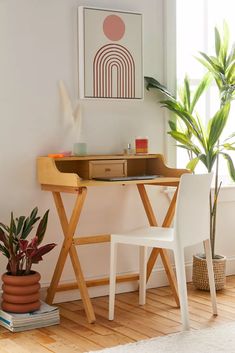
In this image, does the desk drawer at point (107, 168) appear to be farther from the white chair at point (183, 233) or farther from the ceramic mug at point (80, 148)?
the white chair at point (183, 233)

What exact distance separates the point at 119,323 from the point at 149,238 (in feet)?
1.71

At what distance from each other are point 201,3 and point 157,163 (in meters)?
1.30

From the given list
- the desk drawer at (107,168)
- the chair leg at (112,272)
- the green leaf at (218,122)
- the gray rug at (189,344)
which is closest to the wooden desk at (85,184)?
the desk drawer at (107,168)

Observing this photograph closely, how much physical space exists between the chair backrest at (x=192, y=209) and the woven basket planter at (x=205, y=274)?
0.71 m

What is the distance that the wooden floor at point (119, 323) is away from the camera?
11.0ft

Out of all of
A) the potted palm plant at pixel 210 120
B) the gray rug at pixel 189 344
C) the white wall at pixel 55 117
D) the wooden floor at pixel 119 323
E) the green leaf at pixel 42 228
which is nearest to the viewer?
the gray rug at pixel 189 344

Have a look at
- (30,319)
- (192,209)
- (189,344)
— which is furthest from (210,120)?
(30,319)

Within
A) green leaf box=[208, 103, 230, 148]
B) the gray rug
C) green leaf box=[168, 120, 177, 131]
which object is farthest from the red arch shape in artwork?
the gray rug

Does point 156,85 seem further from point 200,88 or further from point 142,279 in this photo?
point 142,279

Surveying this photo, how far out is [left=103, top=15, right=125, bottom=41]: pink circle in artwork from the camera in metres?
4.25

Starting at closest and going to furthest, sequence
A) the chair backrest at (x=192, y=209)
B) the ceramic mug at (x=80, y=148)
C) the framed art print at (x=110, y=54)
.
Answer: the chair backrest at (x=192, y=209), the ceramic mug at (x=80, y=148), the framed art print at (x=110, y=54)

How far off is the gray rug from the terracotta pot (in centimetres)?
63

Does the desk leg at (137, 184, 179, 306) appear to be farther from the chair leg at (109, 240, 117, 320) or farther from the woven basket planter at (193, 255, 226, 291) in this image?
the chair leg at (109, 240, 117, 320)

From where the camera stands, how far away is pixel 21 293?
3.65 metres
